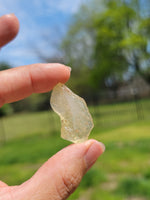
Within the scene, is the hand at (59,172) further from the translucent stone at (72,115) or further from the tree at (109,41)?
the tree at (109,41)

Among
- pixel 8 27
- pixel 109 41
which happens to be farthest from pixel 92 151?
pixel 109 41

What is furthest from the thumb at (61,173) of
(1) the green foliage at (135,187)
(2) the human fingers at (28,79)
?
(1) the green foliage at (135,187)

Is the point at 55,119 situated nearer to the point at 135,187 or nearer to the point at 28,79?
the point at 135,187

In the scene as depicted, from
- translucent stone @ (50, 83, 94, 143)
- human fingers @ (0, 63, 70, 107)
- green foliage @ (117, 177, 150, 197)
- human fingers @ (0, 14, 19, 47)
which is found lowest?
green foliage @ (117, 177, 150, 197)

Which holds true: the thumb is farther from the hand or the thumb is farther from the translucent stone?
the translucent stone

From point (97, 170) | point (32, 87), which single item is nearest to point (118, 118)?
→ point (97, 170)

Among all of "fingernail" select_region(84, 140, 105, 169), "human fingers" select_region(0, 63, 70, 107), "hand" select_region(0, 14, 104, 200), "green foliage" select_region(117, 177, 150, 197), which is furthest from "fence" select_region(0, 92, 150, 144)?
"fingernail" select_region(84, 140, 105, 169)

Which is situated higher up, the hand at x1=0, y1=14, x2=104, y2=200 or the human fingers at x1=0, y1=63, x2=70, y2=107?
the human fingers at x1=0, y1=63, x2=70, y2=107
